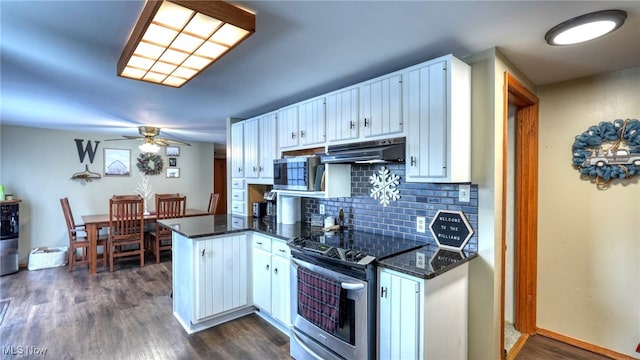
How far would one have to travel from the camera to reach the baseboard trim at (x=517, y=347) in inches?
88.5

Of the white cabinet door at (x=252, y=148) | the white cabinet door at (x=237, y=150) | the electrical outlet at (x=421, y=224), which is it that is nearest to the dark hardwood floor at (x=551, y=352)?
the electrical outlet at (x=421, y=224)

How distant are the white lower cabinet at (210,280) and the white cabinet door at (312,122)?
3.78 ft

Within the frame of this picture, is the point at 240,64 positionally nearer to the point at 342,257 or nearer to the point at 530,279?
the point at 342,257

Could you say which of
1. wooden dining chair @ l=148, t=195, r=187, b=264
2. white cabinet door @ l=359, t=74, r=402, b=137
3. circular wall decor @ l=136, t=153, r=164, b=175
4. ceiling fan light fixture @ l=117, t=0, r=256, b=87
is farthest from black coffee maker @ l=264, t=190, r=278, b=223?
circular wall decor @ l=136, t=153, r=164, b=175

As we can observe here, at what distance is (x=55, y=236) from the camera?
5.05 metres

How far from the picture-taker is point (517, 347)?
7.83ft

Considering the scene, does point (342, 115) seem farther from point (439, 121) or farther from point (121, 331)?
point (121, 331)

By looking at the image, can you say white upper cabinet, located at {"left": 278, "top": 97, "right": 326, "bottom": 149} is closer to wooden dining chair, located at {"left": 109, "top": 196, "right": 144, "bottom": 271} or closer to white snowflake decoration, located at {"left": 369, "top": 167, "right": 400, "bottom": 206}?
white snowflake decoration, located at {"left": 369, "top": 167, "right": 400, "bottom": 206}

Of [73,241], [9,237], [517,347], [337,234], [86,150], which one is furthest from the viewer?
[86,150]

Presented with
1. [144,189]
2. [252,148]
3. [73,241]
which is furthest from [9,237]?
[252,148]

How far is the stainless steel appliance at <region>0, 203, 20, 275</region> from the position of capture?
426 cm

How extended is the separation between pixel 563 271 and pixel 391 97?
6.95 ft

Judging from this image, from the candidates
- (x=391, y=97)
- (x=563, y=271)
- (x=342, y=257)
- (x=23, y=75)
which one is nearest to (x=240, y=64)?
(x=391, y=97)

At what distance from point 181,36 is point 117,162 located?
201 inches
